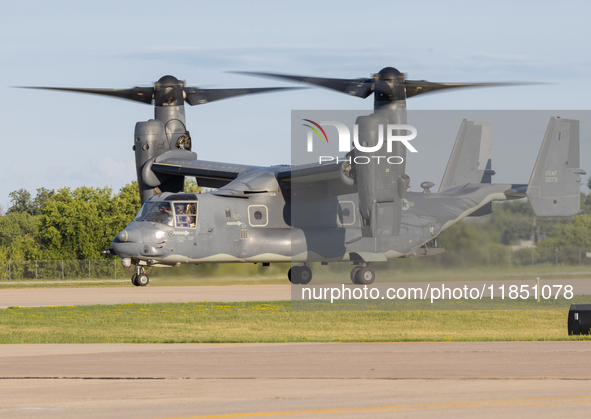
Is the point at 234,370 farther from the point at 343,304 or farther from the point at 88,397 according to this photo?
the point at 343,304

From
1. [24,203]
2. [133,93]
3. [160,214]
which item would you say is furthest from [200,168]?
[24,203]

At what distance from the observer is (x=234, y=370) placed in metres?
11.3

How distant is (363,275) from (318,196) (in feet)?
12.9

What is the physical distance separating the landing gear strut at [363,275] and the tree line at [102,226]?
3288mm

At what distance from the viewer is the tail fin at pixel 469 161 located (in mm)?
36781

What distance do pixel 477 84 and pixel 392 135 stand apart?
3.78 meters

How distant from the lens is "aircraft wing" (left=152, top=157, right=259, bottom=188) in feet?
113

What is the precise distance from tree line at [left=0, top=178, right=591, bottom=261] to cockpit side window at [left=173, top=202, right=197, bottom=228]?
34.9ft

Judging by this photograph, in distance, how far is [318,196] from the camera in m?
33.8

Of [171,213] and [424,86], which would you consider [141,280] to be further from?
[424,86]

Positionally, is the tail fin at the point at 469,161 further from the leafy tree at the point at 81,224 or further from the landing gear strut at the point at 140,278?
the leafy tree at the point at 81,224

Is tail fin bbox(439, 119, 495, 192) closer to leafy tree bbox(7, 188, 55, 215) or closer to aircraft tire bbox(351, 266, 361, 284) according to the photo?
aircraft tire bbox(351, 266, 361, 284)

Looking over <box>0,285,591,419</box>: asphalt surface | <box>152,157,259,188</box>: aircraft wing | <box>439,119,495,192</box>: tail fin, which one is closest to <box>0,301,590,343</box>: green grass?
<box>0,285,591,419</box>: asphalt surface

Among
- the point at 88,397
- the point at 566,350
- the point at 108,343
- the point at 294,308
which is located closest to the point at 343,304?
the point at 294,308
